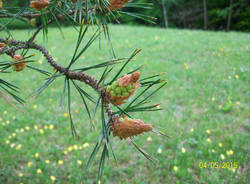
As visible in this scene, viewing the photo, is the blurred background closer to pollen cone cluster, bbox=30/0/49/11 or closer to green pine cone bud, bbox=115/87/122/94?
pollen cone cluster, bbox=30/0/49/11

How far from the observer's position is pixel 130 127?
469 mm

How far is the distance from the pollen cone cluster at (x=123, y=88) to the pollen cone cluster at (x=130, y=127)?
0.05 m

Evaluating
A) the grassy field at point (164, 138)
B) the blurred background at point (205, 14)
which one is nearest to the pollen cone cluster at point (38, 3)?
the grassy field at point (164, 138)

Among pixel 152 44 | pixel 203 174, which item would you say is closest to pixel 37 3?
pixel 203 174

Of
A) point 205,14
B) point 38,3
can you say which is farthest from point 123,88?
point 205,14

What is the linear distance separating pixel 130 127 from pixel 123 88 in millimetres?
88

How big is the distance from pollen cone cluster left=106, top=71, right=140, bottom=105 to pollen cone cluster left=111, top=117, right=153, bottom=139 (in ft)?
0.17

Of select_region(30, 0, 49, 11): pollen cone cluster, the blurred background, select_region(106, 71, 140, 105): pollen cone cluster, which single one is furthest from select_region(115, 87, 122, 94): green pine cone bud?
the blurred background

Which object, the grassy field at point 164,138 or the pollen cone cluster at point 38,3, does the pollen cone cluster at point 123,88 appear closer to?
the pollen cone cluster at point 38,3

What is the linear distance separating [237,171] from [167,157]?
1.92ft

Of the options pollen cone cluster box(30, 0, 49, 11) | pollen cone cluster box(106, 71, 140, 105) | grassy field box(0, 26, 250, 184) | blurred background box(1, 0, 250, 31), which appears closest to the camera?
pollen cone cluster box(106, 71, 140, 105)

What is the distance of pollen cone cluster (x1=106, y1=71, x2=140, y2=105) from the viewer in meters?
0.44

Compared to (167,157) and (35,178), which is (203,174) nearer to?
(167,157)

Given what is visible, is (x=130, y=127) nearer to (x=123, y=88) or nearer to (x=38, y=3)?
(x=123, y=88)
